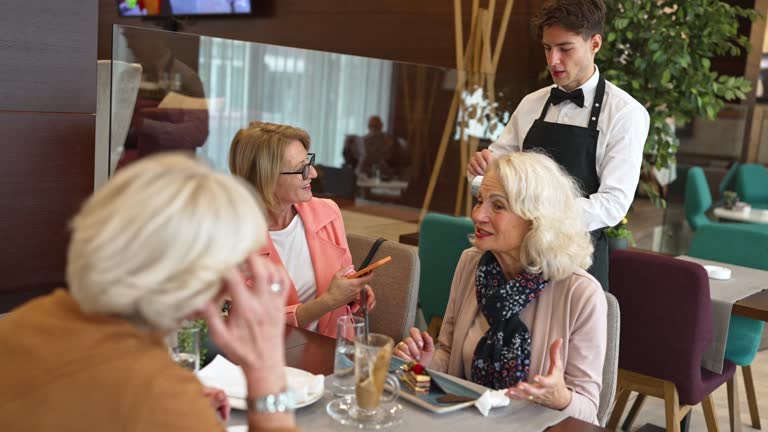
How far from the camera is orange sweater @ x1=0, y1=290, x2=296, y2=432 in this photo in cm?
95

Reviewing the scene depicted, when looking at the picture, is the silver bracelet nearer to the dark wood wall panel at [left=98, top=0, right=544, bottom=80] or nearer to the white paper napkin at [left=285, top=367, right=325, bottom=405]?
the white paper napkin at [left=285, top=367, right=325, bottom=405]

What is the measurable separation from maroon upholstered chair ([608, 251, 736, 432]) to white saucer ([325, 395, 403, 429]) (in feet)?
5.58

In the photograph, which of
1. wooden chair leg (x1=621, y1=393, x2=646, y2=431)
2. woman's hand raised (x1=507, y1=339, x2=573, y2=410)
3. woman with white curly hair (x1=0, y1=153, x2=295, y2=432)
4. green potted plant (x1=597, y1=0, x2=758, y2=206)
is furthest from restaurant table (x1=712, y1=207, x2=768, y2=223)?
woman with white curly hair (x1=0, y1=153, x2=295, y2=432)

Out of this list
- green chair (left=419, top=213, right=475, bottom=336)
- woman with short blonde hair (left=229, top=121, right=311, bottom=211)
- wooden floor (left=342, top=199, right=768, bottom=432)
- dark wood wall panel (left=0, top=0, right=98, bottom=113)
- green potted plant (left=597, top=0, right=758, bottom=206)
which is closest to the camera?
dark wood wall panel (left=0, top=0, right=98, bottom=113)

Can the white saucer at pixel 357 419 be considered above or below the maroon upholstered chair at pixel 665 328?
above

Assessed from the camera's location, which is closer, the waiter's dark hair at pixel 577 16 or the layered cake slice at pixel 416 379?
the layered cake slice at pixel 416 379

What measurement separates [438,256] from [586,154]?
1.16 m

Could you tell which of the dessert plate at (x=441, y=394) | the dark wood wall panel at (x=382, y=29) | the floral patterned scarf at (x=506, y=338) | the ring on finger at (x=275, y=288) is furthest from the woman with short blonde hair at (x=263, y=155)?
the dark wood wall panel at (x=382, y=29)

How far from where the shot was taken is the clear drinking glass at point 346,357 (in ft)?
5.14

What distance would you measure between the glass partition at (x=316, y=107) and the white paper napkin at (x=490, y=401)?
1795mm

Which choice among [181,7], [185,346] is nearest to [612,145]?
[185,346]

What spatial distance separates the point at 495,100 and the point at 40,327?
4319 millimetres

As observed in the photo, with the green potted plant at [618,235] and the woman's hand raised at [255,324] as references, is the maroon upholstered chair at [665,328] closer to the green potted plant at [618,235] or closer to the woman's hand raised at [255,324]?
the green potted plant at [618,235]

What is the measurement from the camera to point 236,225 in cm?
96
